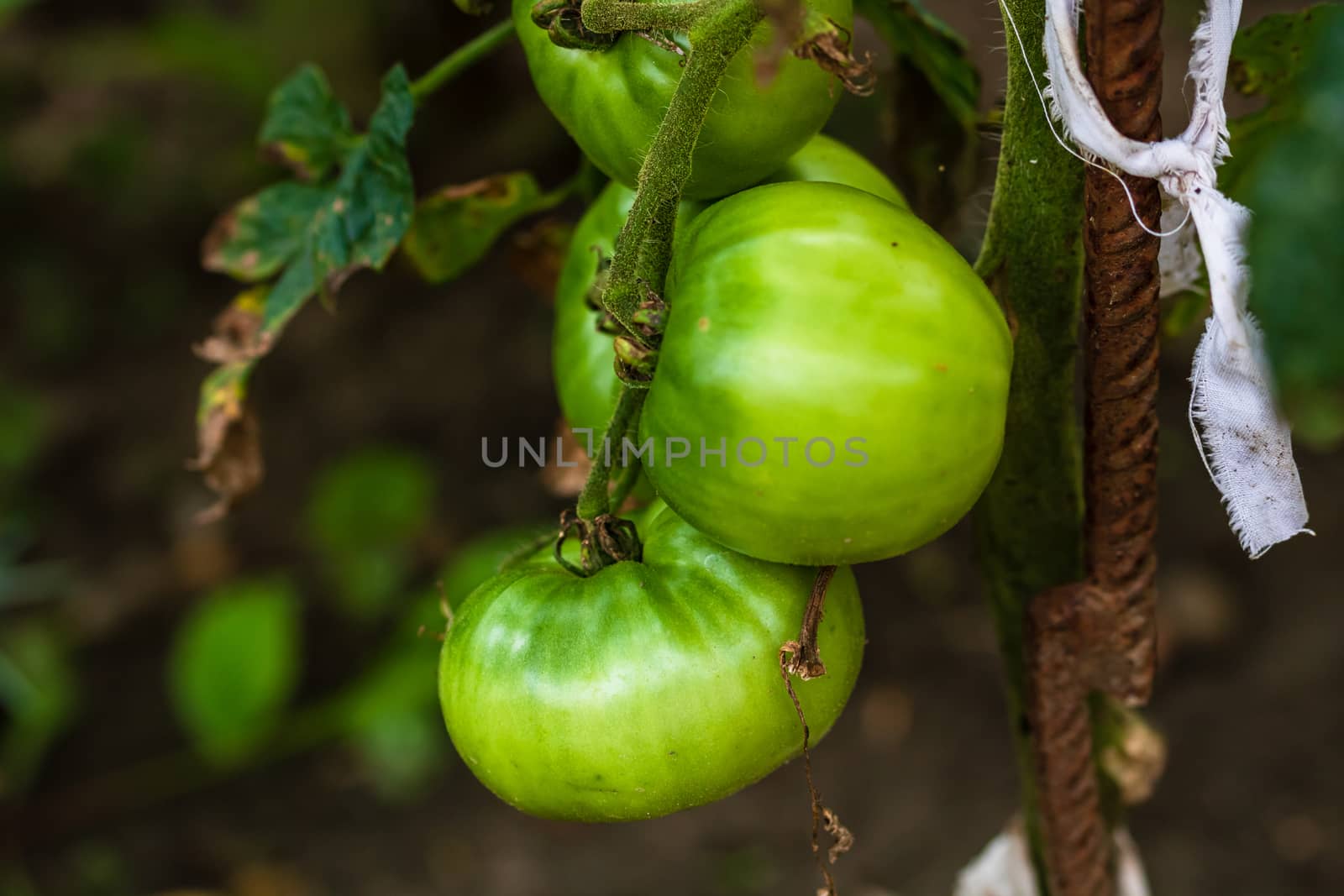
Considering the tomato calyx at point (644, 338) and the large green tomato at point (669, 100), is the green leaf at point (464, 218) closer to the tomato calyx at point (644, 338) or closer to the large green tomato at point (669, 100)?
the large green tomato at point (669, 100)

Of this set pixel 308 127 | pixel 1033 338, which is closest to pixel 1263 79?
pixel 1033 338

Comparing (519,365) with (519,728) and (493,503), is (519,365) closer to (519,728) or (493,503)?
(493,503)

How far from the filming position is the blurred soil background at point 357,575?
1863mm

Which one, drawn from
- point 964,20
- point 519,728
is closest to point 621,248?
point 519,728

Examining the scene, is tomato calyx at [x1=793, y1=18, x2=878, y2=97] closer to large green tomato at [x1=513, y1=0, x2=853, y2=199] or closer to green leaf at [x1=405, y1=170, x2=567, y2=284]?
large green tomato at [x1=513, y1=0, x2=853, y2=199]

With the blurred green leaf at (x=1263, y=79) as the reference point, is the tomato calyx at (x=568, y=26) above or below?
above

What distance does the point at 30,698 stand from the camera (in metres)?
1.94

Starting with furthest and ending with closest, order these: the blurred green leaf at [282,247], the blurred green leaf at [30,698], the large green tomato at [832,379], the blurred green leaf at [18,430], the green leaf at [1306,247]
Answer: the blurred green leaf at [18,430] → the blurred green leaf at [30,698] → the blurred green leaf at [282,247] → the large green tomato at [832,379] → the green leaf at [1306,247]

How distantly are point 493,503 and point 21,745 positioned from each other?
90 cm

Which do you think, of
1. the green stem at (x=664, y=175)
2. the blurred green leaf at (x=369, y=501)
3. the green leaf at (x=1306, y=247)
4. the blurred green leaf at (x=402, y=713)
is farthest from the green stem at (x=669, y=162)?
the blurred green leaf at (x=369, y=501)

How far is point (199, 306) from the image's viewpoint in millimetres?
2209

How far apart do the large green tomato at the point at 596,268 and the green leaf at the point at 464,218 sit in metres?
0.10

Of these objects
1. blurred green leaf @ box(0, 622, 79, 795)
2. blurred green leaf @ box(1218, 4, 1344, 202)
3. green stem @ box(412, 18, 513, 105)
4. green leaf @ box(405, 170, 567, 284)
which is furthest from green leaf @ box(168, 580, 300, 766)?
blurred green leaf @ box(1218, 4, 1344, 202)

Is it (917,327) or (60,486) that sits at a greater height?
(917,327)
